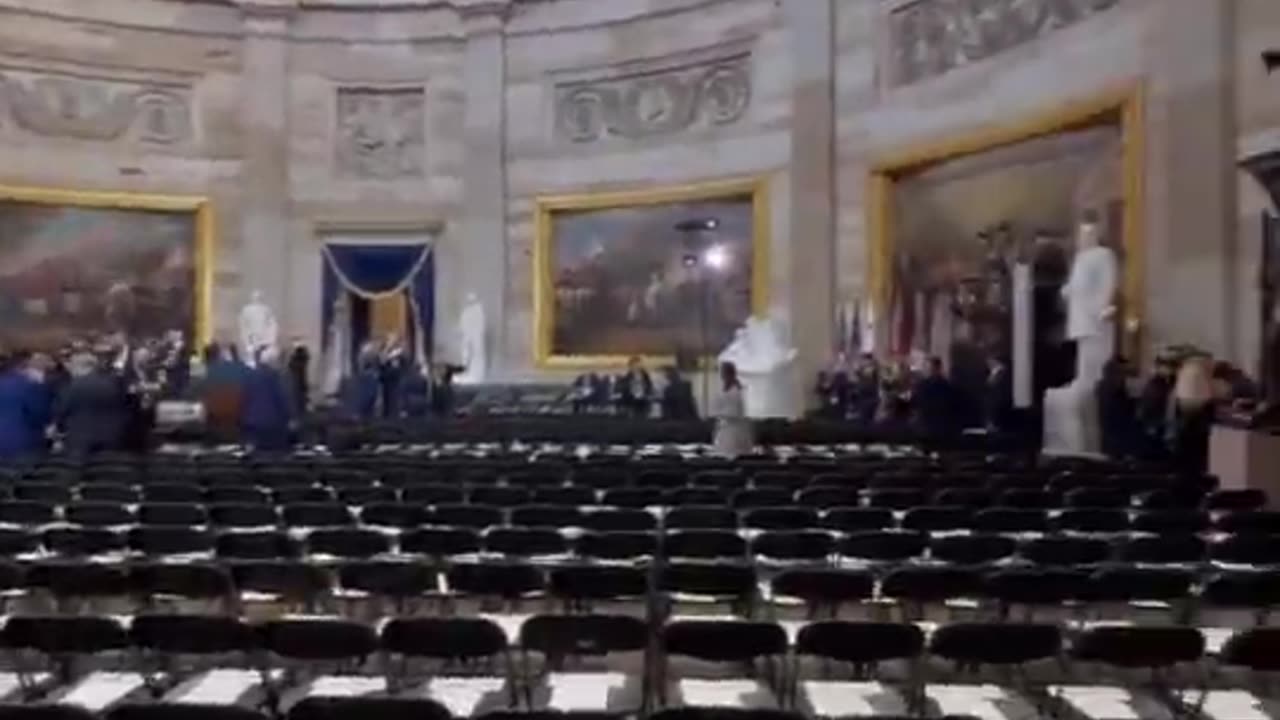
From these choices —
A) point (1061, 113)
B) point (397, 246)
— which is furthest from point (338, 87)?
point (1061, 113)

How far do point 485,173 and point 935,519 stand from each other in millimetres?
23201

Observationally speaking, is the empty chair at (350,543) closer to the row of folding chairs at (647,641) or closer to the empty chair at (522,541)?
the empty chair at (522,541)

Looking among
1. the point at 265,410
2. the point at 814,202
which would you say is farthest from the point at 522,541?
the point at 814,202

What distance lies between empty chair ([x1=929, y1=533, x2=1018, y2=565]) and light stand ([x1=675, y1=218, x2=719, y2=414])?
20668 millimetres

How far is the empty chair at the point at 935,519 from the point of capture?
11.0 m

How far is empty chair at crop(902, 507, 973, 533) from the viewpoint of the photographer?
36.0 feet

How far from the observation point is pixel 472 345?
32.1 meters

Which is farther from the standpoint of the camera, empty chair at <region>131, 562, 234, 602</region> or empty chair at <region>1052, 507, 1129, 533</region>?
empty chair at <region>1052, 507, 1129, 533</region>

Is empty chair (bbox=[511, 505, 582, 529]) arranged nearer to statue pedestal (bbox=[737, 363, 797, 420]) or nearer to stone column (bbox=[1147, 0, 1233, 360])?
stone column (bbox=[1147, 0, 1233, 360])

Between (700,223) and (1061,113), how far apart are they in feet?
32.5

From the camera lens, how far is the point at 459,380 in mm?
32125

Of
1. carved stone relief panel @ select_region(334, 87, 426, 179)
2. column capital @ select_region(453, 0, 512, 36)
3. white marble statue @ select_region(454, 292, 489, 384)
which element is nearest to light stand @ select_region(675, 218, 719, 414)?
white marble statue @ select_region(454, 292, 489, 384)

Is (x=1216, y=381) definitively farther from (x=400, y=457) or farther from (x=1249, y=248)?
(x=400, y=457)

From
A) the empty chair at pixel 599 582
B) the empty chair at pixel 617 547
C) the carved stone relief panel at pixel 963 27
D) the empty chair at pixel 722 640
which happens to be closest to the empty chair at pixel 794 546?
the empty chair at pixel 617 547
